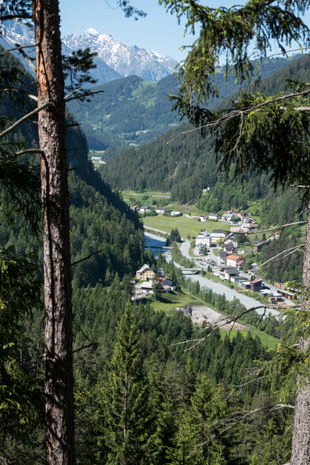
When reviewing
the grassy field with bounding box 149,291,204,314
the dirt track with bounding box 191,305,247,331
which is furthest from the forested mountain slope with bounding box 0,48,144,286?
the dirt track with bounding box 191,305,247,331

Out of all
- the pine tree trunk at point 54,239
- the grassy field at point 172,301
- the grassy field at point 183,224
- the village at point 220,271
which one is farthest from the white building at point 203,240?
the pine tree trunk at point 54,239

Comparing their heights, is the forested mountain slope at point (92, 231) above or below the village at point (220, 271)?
A: above

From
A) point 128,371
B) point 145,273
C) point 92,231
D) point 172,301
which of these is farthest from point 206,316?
point 128,371

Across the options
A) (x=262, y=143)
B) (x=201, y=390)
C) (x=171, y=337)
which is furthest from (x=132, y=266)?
(x=262, y=143)

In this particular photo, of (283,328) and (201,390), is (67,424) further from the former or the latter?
(201,390)

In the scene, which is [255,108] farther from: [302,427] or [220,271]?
[220,271]

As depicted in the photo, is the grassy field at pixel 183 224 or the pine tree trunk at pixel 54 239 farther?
the grassy field at pixel 183 224

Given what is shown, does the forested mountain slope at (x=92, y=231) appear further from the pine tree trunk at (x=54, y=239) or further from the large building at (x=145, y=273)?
the pine tree trunk at (x=54, y=239)
